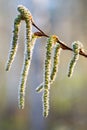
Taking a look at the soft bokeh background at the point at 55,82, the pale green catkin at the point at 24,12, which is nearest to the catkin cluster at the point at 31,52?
the pale green catkin at the point at 24,12

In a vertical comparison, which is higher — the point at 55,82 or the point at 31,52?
the point at 55,82

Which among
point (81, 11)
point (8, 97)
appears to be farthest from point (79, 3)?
point (8, 97)

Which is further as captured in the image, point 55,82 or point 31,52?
point 55,82

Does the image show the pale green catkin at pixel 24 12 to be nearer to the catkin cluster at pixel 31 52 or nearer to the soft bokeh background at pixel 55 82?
the catkin cluster at pixel 31 52

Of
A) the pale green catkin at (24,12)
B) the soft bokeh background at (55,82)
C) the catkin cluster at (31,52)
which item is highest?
the soft bokeh background at (55,82)

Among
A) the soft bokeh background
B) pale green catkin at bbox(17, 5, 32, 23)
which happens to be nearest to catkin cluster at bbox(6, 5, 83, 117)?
pale green catkin at bbox(17, 5, 32, 23)

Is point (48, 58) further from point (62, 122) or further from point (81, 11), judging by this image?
point (81, 11)

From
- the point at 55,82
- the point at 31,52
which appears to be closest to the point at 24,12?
the point at 31,52

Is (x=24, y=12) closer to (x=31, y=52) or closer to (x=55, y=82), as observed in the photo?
(x=31, y=52)

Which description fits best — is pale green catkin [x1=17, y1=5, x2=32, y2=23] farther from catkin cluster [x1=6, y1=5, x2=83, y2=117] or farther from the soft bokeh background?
the soft bokeh background
